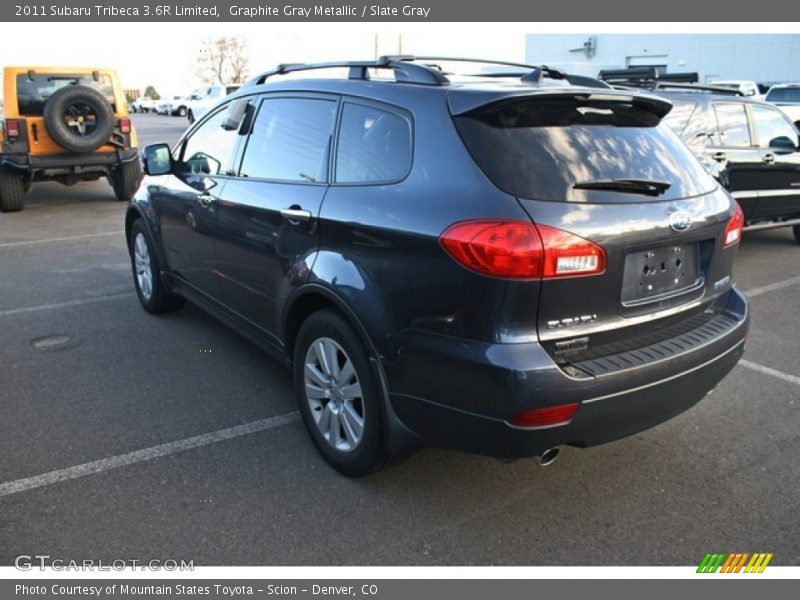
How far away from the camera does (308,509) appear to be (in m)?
2.93

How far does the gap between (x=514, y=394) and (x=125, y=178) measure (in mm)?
10517

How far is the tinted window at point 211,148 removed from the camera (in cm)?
416

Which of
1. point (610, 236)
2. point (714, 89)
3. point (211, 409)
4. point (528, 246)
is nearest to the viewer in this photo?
point (528, 246)

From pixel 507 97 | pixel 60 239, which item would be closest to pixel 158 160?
pixel 507 97

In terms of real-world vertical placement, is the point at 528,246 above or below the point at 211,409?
above

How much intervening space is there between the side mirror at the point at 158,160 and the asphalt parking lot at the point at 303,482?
1.30m

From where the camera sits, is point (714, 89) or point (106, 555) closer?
point (106, 555)

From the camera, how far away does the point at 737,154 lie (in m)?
7.32

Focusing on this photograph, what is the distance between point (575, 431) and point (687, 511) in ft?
2.75

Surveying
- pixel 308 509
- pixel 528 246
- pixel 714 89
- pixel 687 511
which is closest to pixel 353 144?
pixel 528 246

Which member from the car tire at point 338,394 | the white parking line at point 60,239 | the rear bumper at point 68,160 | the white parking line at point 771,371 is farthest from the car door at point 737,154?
the rear bumper at point 68,160


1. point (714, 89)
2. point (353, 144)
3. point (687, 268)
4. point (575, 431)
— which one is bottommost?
point (575, 431)

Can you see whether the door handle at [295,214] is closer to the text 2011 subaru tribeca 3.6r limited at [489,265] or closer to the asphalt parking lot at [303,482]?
the text 2011 subaru tribeca 3.6r limited at [489,265]
